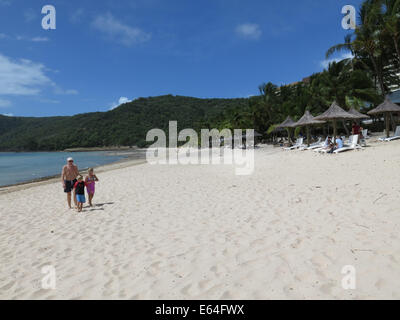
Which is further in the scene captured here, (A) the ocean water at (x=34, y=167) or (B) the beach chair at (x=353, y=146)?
(A) the ocean water at (x=34, y=167)

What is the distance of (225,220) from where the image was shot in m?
4.33

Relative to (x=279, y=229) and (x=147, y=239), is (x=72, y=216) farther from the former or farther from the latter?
(x=279, y=229)

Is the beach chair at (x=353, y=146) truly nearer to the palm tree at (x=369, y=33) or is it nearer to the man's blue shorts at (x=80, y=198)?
the palm tree at (x=369, y=33)

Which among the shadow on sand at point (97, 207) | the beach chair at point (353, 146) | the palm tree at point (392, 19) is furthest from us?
the palm tree at point (392, 19)

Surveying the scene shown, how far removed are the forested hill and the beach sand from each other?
75594 millimetres

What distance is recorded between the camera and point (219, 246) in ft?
10.8

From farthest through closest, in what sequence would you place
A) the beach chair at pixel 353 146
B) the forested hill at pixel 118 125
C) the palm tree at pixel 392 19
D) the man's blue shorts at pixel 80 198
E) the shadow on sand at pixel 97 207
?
the forested hill at pixel 118 125, the palm tree at pixel 392 19, the beach chair at pixel 353 146, the shadow on sand at pixel 97 207, the man's blue shorts at pixel 80 198

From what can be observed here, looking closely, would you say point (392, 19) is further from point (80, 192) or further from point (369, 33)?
point (80, 192)

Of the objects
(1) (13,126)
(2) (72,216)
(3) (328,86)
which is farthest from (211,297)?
(1) (13,126)

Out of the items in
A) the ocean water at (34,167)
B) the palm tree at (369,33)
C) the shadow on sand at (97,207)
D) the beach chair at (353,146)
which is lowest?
the ocean water at (34,167)

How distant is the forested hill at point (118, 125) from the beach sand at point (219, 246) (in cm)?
7559

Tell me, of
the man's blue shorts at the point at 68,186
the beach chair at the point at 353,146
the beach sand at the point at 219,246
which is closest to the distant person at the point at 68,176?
the man's blue shorts at the point at 68,186

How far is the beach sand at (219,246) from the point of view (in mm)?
2383

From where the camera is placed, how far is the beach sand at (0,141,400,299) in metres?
2.38
